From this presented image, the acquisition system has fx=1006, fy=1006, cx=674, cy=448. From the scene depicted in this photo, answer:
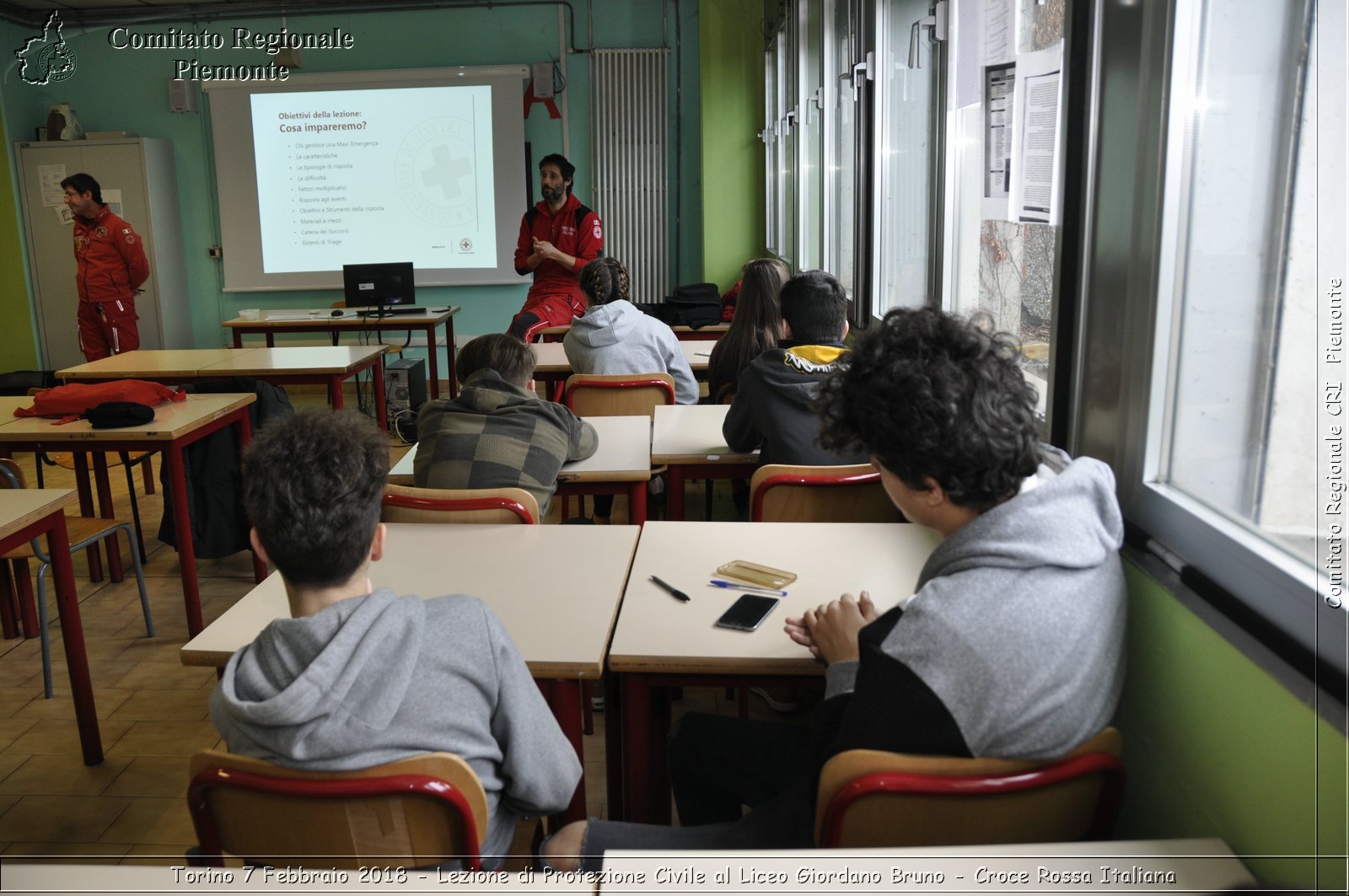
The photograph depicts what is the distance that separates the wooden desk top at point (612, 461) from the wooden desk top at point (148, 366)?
2061 millimetres

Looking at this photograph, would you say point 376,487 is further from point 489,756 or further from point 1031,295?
point 1031,295

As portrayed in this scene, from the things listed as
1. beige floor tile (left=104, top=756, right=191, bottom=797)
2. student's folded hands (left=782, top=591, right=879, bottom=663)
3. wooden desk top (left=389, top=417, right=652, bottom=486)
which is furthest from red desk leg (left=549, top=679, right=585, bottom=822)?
beige floor tile (left=104, top=756, right=191, bottom=797)

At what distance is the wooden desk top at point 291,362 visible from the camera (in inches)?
175

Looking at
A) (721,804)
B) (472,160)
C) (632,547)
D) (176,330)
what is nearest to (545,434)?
(632,547)

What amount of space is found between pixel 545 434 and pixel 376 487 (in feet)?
3.93

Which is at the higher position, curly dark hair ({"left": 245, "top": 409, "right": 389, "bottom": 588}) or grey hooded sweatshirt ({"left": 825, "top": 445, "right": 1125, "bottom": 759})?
curly dark hair ({"left": 245, "top": 409, "right": 389, "bottom": 588})

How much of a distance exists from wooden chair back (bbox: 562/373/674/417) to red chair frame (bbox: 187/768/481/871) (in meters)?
2.46

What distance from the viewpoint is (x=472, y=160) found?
7.89 metres

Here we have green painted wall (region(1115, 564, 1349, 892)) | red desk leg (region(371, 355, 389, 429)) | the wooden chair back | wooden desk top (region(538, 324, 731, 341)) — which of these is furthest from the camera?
wooden desk top (region(538, 324, 731, 341))

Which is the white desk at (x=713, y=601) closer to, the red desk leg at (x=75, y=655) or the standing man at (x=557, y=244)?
the red desk leg at (x=75, y=655)

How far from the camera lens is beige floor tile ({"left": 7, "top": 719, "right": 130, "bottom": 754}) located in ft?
8.68

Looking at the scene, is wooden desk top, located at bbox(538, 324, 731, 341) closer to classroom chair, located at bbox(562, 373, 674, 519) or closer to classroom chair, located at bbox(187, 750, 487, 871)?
classroom chair, located at bbox(562, 373, 674, 519)

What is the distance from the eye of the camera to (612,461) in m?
2.71

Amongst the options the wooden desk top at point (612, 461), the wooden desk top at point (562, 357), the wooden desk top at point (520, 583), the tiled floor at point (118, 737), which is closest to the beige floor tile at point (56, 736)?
the tiled floor at point (118, 737)
